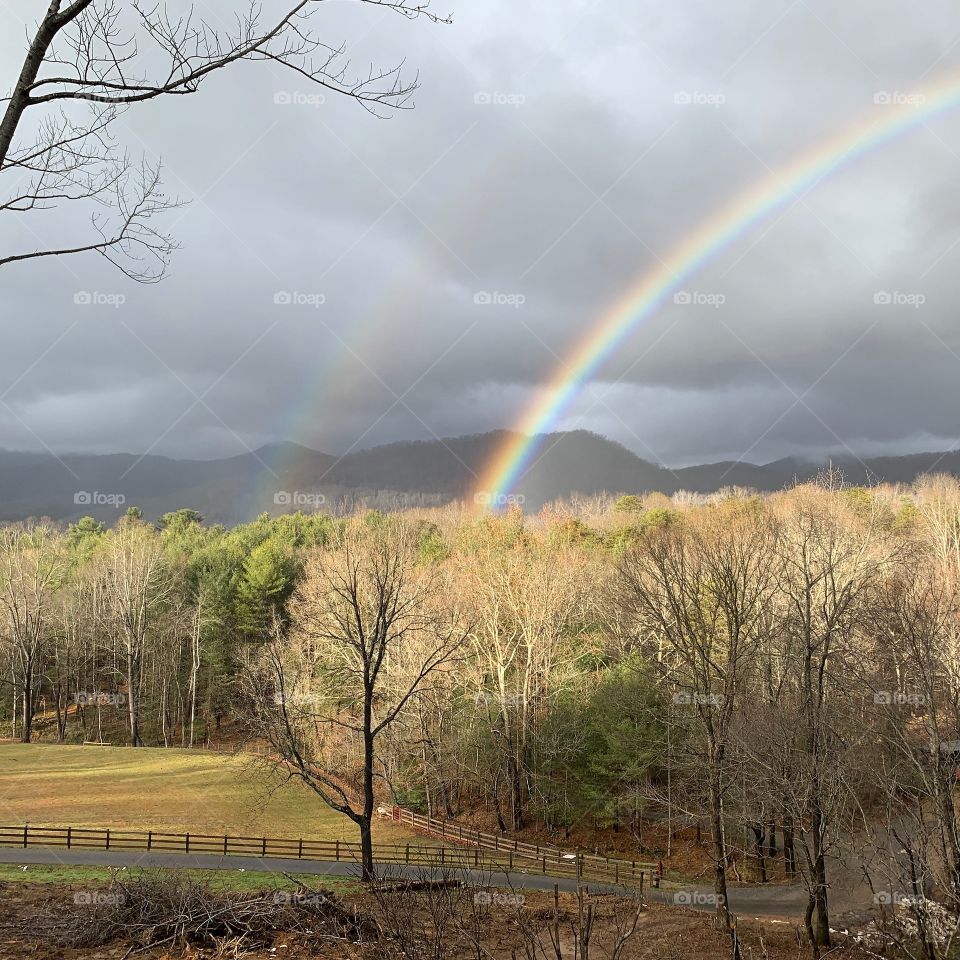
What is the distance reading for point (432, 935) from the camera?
38.4 ft

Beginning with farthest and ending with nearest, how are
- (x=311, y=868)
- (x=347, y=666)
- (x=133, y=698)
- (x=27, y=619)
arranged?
1. (x=27, y=619)
2. (x=133, y=698)
3. (x=347, y=666)
4. (x=311, y=868)

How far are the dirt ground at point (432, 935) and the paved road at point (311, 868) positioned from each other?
3752 millimetres

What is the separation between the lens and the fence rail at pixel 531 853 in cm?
2658

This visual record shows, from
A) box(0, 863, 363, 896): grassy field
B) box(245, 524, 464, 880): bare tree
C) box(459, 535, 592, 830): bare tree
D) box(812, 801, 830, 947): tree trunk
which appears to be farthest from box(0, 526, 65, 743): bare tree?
box(812, 801, 830, 947): tree trunk

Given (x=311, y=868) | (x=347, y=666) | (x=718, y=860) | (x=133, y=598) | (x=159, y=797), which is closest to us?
(x=718, y=860)

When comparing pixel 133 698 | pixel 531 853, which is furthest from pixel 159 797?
pixel 133 698

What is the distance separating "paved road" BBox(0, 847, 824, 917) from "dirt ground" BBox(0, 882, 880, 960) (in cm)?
375

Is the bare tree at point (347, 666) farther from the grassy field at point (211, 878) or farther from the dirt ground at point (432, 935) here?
the dirt ground at point (432, 935)

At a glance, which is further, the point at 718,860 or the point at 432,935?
the point at 718,860

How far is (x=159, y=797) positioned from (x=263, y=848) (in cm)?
1289

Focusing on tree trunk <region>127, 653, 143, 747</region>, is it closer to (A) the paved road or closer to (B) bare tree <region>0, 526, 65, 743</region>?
(B) bare tree <region>0, 526, 65, 743</region>

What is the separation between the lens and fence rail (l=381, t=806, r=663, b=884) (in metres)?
26.6

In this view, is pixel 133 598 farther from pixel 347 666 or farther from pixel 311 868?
pixel 311 868

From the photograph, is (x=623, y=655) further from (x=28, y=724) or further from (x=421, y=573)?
(x=28, y=724)
